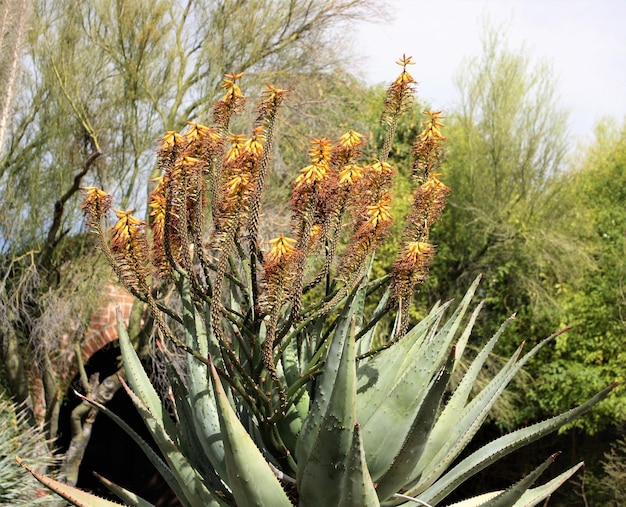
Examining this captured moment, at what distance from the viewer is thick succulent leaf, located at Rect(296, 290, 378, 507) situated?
1.94 m

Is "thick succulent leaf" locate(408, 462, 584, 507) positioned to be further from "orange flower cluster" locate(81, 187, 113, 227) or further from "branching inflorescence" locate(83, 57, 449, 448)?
"orange flower cluster" locate(81, 187, 113, 227)

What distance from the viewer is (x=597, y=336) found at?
12.4 meters

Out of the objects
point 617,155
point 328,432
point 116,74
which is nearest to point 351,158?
point 328,432

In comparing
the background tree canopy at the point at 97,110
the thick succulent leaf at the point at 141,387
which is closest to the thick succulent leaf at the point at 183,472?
the thick succulent leaf at the point at 141,387

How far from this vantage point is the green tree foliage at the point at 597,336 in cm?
1180

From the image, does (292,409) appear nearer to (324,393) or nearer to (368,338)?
(324,393)

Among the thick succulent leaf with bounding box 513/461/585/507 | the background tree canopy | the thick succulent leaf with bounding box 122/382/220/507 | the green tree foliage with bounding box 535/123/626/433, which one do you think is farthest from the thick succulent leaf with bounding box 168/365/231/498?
the green tree foliage with bounding box 535/123/626/433

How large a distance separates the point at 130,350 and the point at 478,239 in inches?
447

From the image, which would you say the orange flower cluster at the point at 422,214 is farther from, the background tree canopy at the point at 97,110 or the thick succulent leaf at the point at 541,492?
the background tree canopy at the point at 97,110

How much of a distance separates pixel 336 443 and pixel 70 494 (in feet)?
2.42

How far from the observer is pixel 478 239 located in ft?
43.8

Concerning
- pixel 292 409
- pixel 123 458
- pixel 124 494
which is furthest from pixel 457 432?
pixel 123 458

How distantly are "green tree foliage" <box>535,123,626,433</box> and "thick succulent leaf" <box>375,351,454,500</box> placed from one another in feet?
31.4

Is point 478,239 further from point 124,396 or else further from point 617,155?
point 124,396
